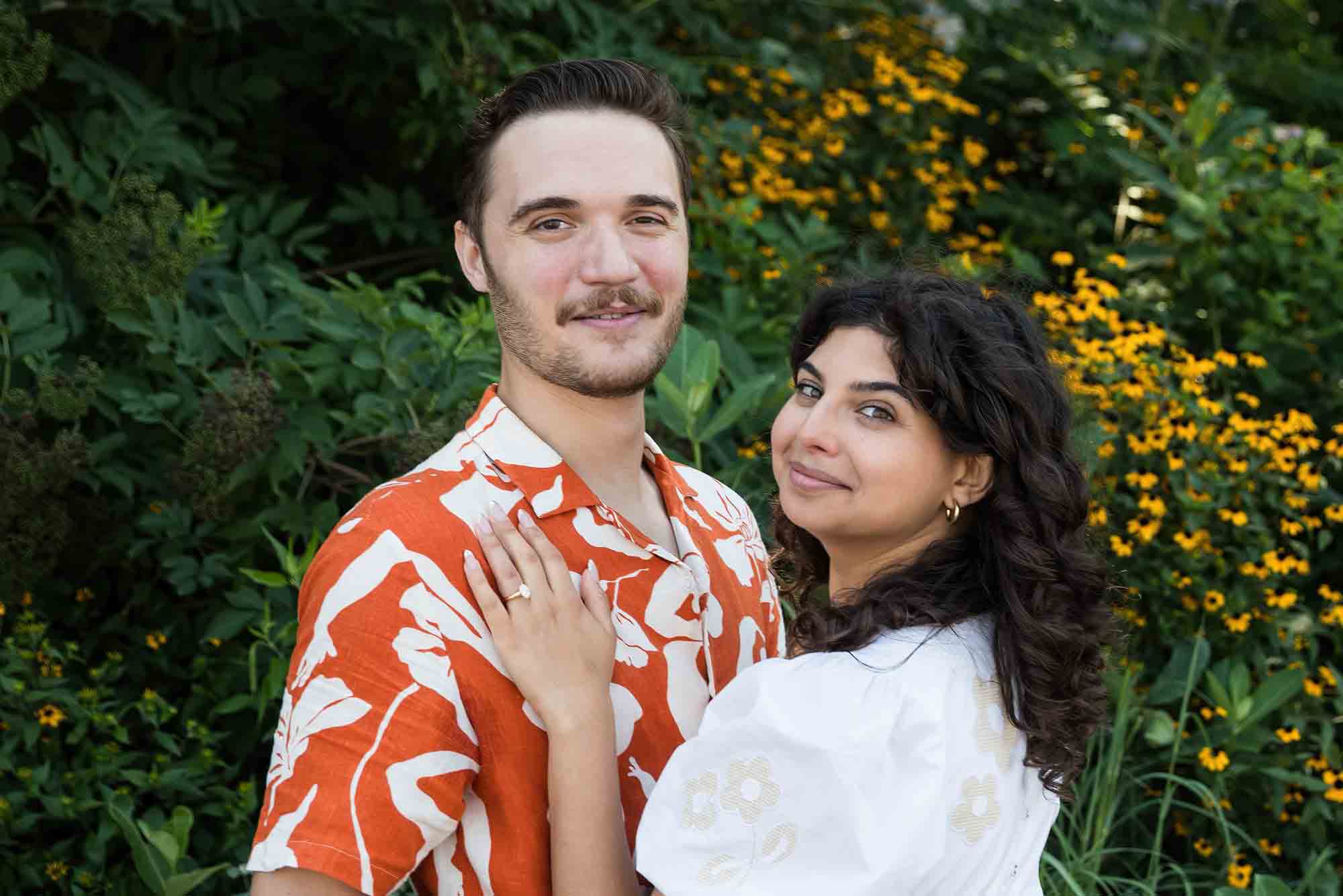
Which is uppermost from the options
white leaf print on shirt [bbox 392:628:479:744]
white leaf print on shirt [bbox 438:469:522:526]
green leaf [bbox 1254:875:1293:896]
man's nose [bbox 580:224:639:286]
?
man's nose [bbox 580:224:639:286]

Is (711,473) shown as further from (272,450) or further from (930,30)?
(930,30)

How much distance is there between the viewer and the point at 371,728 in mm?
1481

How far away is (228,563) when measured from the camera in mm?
2918

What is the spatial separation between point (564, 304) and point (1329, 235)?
298cm

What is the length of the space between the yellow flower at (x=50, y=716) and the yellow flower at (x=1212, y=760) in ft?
7.57

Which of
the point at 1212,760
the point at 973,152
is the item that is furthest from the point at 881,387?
the point at 973,152

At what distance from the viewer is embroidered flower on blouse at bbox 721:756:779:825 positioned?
1.45m

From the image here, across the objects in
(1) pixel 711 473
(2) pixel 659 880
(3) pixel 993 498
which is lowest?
(1) pixel 711 473

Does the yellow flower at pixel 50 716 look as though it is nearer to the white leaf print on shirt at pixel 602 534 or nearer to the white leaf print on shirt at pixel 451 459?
the white leaf print on shirt at pixel 451 459

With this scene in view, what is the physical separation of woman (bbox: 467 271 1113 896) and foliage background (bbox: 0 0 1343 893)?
2.56 feet

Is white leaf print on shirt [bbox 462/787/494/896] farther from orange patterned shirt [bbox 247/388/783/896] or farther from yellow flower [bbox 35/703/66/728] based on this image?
yellow flower [bbox 35/703/66/728]

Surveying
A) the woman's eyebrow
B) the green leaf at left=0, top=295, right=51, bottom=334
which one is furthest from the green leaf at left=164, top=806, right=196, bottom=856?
the woman's eyebrow

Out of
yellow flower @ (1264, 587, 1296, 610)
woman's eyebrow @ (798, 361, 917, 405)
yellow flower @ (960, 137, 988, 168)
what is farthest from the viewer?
yellow flower @ (960, 137, 988, 168)

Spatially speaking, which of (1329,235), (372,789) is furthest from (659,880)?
(1329,235)
